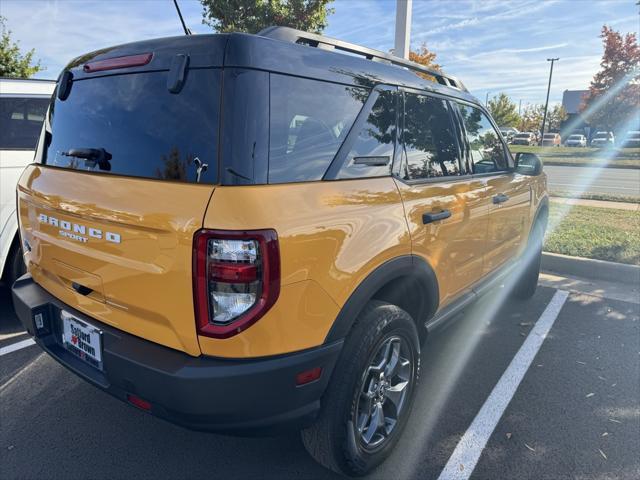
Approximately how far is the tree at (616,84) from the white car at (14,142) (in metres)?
34.7

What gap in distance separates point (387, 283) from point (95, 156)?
58.5 inches

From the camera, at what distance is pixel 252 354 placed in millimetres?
1688

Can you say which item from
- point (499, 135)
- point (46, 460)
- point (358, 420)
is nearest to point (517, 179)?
point (499, 135)

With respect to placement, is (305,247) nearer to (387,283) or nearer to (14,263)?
(387,283)

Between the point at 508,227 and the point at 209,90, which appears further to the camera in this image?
the point at 508,227

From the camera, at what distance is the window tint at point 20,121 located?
403 centimetres

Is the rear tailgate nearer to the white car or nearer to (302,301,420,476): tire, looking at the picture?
(302,301,420,476): tire

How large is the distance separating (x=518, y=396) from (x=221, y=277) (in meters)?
2.36

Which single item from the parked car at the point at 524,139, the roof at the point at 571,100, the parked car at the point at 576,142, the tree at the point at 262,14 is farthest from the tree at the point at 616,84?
the roof at the point at 571,100

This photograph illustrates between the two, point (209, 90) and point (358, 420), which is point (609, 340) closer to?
point (358, 420)

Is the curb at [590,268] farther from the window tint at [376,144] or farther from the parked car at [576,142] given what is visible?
the parked car at [576,142]

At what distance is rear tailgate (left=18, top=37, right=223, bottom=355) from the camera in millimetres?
1713

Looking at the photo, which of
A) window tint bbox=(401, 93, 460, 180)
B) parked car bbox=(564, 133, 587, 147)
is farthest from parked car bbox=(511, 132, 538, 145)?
window tint bbox=(401, 93, 460, 180)

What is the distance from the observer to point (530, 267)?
15.0ft
